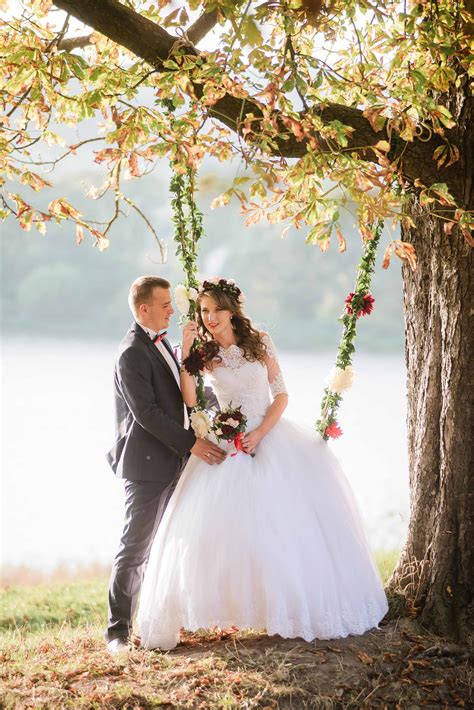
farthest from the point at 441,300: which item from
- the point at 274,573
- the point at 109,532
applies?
the point at 109,532

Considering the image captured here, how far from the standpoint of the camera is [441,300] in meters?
4.69

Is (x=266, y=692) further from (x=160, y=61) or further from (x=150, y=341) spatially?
(x=160, y=61)

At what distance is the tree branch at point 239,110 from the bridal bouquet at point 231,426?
1486 mm

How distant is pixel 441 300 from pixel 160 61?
2.07 m

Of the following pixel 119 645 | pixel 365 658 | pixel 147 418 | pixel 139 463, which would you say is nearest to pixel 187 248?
pixel 147 418

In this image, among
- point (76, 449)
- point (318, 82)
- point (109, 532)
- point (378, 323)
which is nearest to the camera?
point (318, 82)

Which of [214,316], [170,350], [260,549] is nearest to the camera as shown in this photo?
[260,549]

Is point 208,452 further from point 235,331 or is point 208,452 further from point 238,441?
point 235,331

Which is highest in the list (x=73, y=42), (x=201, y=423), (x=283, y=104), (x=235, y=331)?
(x=73, y=42)

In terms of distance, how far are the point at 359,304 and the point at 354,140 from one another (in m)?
1.01

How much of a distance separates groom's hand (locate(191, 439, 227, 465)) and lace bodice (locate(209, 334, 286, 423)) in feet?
0.91

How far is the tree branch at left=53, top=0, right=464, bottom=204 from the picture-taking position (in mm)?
4137

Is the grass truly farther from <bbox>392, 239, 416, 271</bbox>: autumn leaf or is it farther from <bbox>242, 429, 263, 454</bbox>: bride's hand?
<bbox>392, 239, 416, 271</bbox>: autumn leaf

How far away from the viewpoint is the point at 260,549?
170 inches
